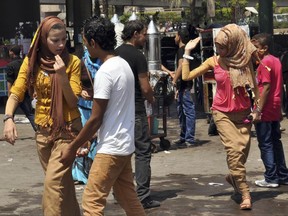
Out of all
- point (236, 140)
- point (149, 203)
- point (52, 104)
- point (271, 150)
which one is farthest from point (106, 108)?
point (271, 150)

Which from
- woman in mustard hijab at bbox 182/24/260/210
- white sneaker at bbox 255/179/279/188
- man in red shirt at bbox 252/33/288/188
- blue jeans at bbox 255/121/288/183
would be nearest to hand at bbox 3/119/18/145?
woman in mustard hijab at bbox 182/24/260/210

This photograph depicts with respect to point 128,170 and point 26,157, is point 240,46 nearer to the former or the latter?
point 128,170

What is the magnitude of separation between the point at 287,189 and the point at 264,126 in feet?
2.37

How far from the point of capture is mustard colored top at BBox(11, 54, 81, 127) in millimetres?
6344

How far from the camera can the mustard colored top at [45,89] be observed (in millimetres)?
6344

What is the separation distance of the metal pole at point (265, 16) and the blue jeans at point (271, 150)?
4.66m

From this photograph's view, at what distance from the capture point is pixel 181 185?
926 cm

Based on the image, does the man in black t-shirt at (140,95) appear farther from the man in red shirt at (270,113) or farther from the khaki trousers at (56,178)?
the khaki trousers at (56,178)

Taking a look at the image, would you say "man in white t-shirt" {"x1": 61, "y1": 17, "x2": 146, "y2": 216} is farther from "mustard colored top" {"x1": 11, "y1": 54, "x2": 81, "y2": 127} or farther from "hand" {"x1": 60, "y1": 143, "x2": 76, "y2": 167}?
"mustard colored top" {"x1": 11, "y1": 54, "x2": 81, "y2": 127}

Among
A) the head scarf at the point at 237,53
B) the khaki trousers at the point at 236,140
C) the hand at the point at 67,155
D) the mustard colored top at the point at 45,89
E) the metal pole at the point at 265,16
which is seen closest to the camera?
the hand at the point at 67,155

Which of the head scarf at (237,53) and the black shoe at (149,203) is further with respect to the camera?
the black shoe at (149,203)

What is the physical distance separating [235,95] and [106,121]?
2413mm

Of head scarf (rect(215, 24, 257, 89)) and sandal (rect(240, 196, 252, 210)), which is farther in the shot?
sandal (rect(240, 196, 252, 210))

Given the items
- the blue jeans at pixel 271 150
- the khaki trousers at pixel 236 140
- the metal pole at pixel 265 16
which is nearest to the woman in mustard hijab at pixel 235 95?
the khaki trousers at pixel 236 140
